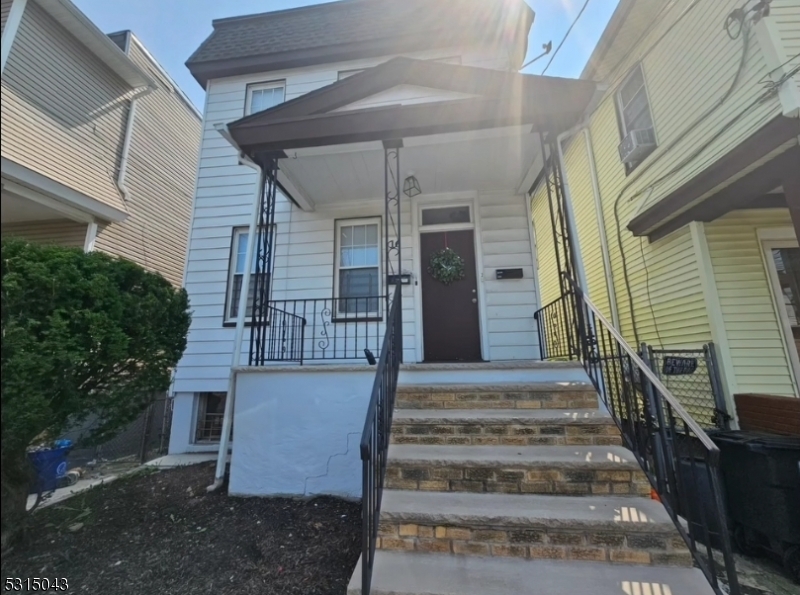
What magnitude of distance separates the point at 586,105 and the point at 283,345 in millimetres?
4626

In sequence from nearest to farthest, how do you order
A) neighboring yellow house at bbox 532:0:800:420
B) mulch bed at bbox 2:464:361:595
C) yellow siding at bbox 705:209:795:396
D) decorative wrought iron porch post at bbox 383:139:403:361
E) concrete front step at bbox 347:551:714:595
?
concrete front step at bbox 347:551:714:595, mulch bed at bbox 2:464:361:595, neighboring yellow house at bbox 532:0:800:420, decorative wrought iron porch post at bbox 383:139:403:361, yellow siding at bbox 705:209:795:396

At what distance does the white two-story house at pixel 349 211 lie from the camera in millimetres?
3824

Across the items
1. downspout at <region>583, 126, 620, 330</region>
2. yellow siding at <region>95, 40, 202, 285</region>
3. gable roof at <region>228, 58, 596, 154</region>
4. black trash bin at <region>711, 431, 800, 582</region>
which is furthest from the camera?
yellow siding at <region>95, 40, 202, 285</region>

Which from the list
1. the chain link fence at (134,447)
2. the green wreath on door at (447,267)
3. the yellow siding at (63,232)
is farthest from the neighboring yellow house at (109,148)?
the green wreath on door at (447,267)

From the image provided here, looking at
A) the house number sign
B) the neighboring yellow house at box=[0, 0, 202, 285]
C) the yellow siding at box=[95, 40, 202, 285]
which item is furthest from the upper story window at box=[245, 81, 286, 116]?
the house number sign

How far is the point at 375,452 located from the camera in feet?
7.88

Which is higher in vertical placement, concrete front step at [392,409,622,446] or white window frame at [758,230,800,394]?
white window frame at [758,230,800,394]

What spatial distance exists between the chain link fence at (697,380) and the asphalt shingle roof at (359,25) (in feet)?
17.3

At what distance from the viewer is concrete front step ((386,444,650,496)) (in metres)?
2.56

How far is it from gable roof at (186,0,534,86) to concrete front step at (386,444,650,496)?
5.79 metres

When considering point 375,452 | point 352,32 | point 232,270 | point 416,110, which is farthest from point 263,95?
point 375,452

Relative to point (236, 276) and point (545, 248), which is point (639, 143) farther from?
point (236, 276)

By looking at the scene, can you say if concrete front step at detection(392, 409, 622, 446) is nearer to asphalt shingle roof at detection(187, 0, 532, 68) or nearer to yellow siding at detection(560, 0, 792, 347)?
yellow siding at detection(560, 0, 792, 347)

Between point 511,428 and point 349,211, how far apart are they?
4006 mm
